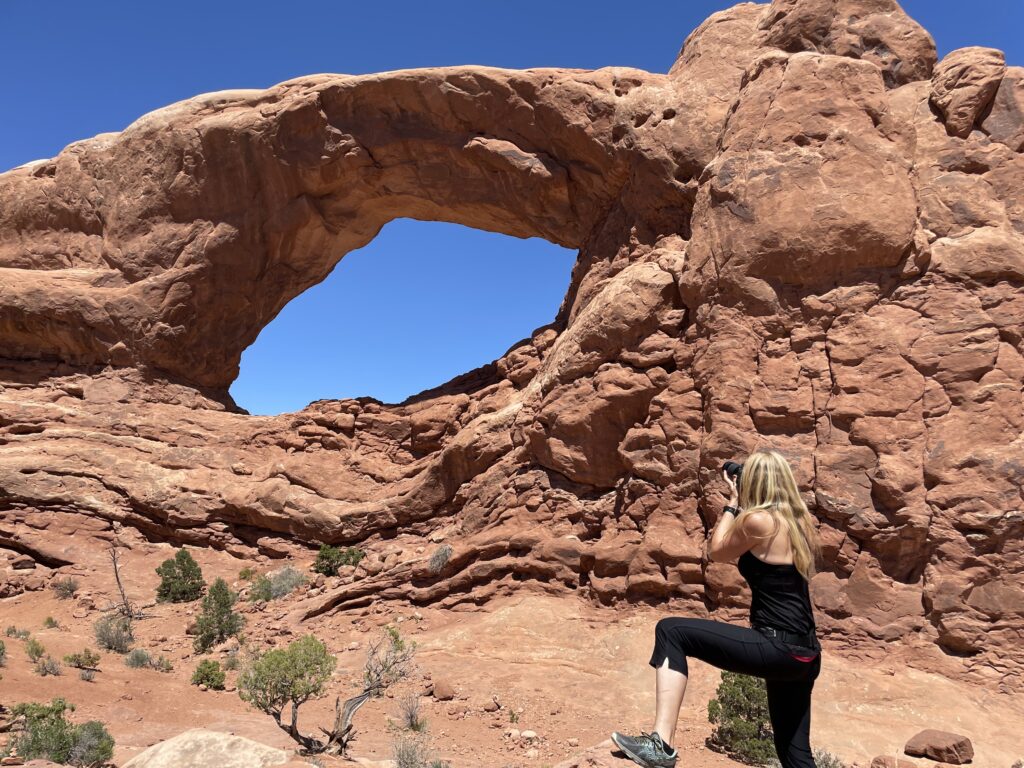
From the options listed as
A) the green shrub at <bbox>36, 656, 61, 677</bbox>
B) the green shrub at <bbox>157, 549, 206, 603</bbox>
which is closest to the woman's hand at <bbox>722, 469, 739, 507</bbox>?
the green shrub at <bbox>36, 656, 61, 677</bbox>

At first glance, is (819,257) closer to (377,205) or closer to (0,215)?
(377,205)

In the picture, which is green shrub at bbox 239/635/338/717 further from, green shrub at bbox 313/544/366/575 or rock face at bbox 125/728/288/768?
green shrub at bbox 313/544/366/575

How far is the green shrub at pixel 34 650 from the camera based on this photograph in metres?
10.8

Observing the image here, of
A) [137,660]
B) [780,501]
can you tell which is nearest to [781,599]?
[780,501]

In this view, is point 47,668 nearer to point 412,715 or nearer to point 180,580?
point 180,580

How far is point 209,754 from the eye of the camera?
16.9 feet

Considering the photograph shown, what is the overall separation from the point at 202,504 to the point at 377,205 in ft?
25.7

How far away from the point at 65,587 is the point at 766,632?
48.0 feet

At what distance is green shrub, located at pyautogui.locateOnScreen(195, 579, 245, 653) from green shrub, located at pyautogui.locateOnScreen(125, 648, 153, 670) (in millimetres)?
923

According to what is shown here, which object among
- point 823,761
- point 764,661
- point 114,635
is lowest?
point 823,761

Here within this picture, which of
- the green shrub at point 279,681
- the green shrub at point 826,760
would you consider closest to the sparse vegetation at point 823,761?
the green shrub at point 826,760

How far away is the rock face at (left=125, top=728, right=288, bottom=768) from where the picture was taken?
16.7 ft

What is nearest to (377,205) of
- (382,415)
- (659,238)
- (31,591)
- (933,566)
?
(382,415)

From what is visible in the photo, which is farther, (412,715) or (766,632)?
(412,715)
